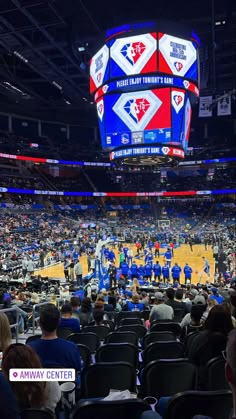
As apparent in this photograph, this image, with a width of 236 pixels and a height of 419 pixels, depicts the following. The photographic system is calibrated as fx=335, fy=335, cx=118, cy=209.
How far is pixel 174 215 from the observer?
49969mm

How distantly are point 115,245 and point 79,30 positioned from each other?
60.6 feet

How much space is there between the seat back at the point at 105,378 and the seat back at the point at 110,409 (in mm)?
1057

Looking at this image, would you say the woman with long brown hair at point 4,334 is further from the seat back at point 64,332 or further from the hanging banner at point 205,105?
the hanging banner at point 205,105

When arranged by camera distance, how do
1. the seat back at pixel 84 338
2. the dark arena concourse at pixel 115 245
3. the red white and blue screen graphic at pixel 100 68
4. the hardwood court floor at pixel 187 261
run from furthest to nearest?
the hardwood court floor at pixel 187 261, the red white and blue screen graphic at pixel 100 68, the seat back at pixel 84 338, the dark arena concourse at pixel 115 245

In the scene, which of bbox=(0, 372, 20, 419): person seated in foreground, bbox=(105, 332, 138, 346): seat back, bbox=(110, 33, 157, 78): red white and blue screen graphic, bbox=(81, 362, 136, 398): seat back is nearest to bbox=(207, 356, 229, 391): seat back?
bbox=(81, 362, 136, 398): seat back

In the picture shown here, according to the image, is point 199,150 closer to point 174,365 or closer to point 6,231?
point 6,231

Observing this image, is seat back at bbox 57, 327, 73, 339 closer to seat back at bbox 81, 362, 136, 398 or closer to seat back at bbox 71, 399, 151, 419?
seat back at bbox 81, 362, 136, 398

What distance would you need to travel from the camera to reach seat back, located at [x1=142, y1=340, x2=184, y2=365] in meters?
4.01

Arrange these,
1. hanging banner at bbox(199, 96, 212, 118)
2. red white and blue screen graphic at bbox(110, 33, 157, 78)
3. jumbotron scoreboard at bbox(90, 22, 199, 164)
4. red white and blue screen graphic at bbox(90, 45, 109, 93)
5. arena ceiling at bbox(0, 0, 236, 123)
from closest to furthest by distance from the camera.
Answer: red white and blue screen graphic at bbox(110, 33, 157, 78) → jumbotron scoreboard at bbox(90, 22, 199, 164) → red white and blue screen graphic at bbox(90, 45, 109, 93) → arena ceiling at bbox(0, 0, 236, 123) → hanging banner at bbox(199, 96, 212, 118)

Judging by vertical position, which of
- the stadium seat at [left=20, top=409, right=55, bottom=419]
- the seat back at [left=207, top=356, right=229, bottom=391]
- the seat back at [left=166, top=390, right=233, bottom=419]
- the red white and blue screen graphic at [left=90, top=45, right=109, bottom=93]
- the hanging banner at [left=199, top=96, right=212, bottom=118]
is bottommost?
the seat back at [left=207, top=356, right=229, bottom=391]

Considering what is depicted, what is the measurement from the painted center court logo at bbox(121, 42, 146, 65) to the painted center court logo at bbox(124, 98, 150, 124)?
4.93ft

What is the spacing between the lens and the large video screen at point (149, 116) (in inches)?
546

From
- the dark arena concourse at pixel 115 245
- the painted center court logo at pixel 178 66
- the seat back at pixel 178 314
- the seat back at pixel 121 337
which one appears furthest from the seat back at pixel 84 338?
the painted center court logo at pixel 178 66

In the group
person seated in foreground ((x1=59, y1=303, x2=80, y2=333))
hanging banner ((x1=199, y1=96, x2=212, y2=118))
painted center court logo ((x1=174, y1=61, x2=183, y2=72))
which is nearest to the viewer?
person seated in foreground ((x1=59, y1=303, x2=80, y2=333))
